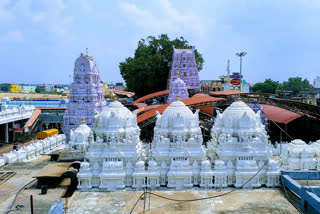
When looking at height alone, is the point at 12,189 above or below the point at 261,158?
below

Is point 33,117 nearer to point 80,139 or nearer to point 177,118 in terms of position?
point 80,139

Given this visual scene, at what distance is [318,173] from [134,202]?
1088 centimetres

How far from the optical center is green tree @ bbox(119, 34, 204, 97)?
2157 inches

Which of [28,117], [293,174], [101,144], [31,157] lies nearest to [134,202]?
[101,144]

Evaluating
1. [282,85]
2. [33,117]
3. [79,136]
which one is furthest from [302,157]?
[282,85]

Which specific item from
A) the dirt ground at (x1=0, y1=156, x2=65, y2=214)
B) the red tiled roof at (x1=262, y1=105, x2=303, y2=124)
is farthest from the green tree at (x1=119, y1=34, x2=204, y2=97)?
the dirt ground at (x1=0, y1=156, x2=65, y2=214)

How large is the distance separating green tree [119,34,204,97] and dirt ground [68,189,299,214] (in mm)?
40982

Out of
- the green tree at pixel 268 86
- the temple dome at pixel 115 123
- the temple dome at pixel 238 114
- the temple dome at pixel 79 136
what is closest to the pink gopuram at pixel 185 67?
the temple dome at pixel 79 136

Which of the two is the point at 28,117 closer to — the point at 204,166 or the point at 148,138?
the point at 148,138

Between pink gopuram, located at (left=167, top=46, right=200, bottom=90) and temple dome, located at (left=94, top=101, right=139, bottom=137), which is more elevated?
pink gopuram, located at (left=167, top=46, right=200, bottom=90)

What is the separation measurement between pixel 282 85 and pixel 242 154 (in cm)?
7852

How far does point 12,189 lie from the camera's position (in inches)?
637

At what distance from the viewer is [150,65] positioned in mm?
55062

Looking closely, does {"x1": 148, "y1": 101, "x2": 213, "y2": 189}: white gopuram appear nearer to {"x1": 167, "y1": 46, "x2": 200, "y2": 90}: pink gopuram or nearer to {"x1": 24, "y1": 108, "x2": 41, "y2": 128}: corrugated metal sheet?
{"x1": 24, "y1": 108, "x2": 41, "y2": 128}: corrugated metal sheet
